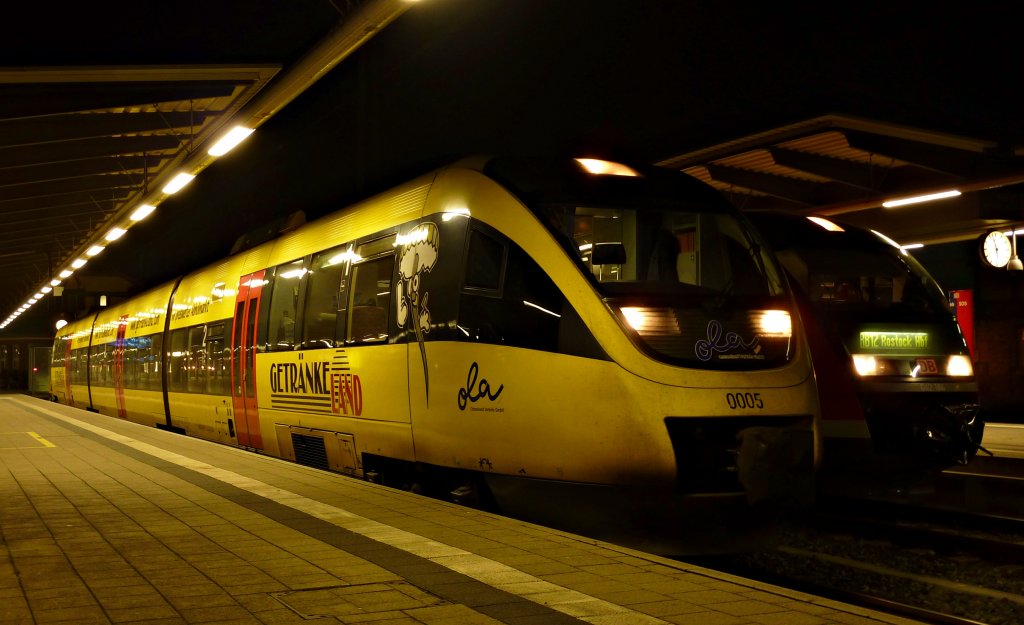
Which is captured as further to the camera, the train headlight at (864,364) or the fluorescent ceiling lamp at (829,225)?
the fluorescent ceiling lamp at (829,225)

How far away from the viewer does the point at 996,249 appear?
49.9ft

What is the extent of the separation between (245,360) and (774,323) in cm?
782

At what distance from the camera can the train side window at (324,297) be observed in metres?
10.9

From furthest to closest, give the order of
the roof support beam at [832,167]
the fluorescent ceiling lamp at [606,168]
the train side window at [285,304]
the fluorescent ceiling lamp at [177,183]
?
the roof support beam at [832,167] < the fluorescent ceiling lamp at [177,183] < the train side window at [285,304] < the fluorescent ceiling lamp at [606,168]

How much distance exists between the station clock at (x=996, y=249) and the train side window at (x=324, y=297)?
978 centimetres

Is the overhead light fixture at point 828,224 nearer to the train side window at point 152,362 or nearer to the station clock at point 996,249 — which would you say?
the station clock at point 996,249

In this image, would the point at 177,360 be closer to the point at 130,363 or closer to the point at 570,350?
the point at 130,363

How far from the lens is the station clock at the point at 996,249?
1512 cm

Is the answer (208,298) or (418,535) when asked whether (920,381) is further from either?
(208,298)

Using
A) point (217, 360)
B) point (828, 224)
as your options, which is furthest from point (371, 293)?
point (217, 360)

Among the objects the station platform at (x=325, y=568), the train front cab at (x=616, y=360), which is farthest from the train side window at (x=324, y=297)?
the train front cab at (x=616, y=360)

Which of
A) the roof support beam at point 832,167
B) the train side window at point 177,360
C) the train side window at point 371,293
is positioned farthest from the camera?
the train side window at point 177,360

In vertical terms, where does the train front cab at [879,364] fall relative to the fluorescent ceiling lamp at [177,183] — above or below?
below

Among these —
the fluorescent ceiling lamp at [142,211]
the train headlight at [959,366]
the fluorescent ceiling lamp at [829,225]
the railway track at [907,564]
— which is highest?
the fluorescent ceiling lamp at [142,211]
